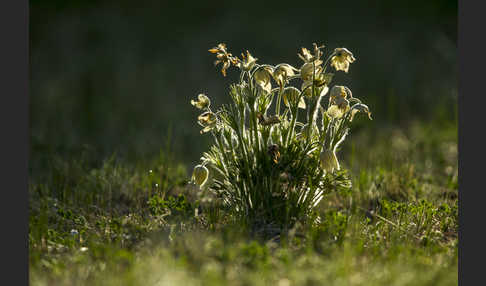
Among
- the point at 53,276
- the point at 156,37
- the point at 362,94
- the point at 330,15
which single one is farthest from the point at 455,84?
the point at 53,276

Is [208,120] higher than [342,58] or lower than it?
lower

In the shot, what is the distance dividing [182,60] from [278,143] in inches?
212

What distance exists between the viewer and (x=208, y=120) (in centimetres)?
237

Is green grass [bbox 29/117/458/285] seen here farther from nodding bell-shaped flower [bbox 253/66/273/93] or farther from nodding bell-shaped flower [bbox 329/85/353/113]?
nodding bell-shaped flower [bbox 253/66/273/93]

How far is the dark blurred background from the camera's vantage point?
5.16 meters

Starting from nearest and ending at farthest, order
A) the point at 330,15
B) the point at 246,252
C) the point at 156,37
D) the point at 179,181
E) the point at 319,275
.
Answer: the point at 319,275, the point at 246,252, the point at 179,181, the point at 156,37, the point at 330,15

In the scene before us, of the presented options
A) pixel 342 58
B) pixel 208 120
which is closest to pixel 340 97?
pixel 342 58

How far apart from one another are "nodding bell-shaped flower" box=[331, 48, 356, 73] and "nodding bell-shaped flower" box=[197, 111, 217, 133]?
63cm

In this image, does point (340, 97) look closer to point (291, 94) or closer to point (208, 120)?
point (291, 94)

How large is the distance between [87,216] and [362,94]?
4029 mm

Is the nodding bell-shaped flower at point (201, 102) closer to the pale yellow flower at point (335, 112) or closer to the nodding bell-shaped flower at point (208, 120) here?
the nodding bell-shaped flower at point (208, 120)

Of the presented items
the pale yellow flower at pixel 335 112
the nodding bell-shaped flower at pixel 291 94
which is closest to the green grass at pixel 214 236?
the pale yellow flower at pixel 335 112

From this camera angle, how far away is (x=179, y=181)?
134 inches

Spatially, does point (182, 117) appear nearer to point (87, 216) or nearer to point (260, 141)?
point (87, 216)
